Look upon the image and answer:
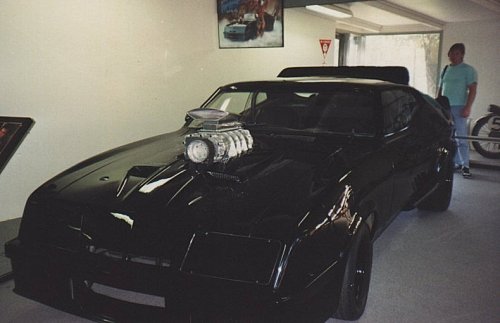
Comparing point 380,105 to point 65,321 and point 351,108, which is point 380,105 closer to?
point 351,108

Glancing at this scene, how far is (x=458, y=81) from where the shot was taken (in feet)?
17.4

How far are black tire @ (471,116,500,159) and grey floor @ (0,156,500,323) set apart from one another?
2425mm

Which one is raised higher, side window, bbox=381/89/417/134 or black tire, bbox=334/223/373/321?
side window, bbox=381/89/417/134

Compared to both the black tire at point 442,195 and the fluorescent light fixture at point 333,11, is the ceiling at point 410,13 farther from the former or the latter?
the black tire at point 442,195

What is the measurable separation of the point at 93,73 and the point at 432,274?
3.21m

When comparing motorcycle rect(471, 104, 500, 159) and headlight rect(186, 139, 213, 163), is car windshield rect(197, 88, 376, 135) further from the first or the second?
motorcycle rect(471, 104, 500, 159)

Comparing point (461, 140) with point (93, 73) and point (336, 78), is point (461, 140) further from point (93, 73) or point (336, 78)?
point (93, 73)

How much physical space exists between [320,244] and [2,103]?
9.37 ft

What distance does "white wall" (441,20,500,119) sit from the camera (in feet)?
22.3

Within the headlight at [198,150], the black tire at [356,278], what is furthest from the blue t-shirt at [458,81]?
the headlight at [198,150]

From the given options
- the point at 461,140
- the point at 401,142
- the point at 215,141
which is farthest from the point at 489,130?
the point at 215,141

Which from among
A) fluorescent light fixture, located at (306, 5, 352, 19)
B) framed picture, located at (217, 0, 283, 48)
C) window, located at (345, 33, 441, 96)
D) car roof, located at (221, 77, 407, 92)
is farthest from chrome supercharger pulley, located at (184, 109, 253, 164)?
window, located at (345, 33, 441, 96)

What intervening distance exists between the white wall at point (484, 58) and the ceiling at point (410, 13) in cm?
16

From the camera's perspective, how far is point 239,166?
2.10 meters
